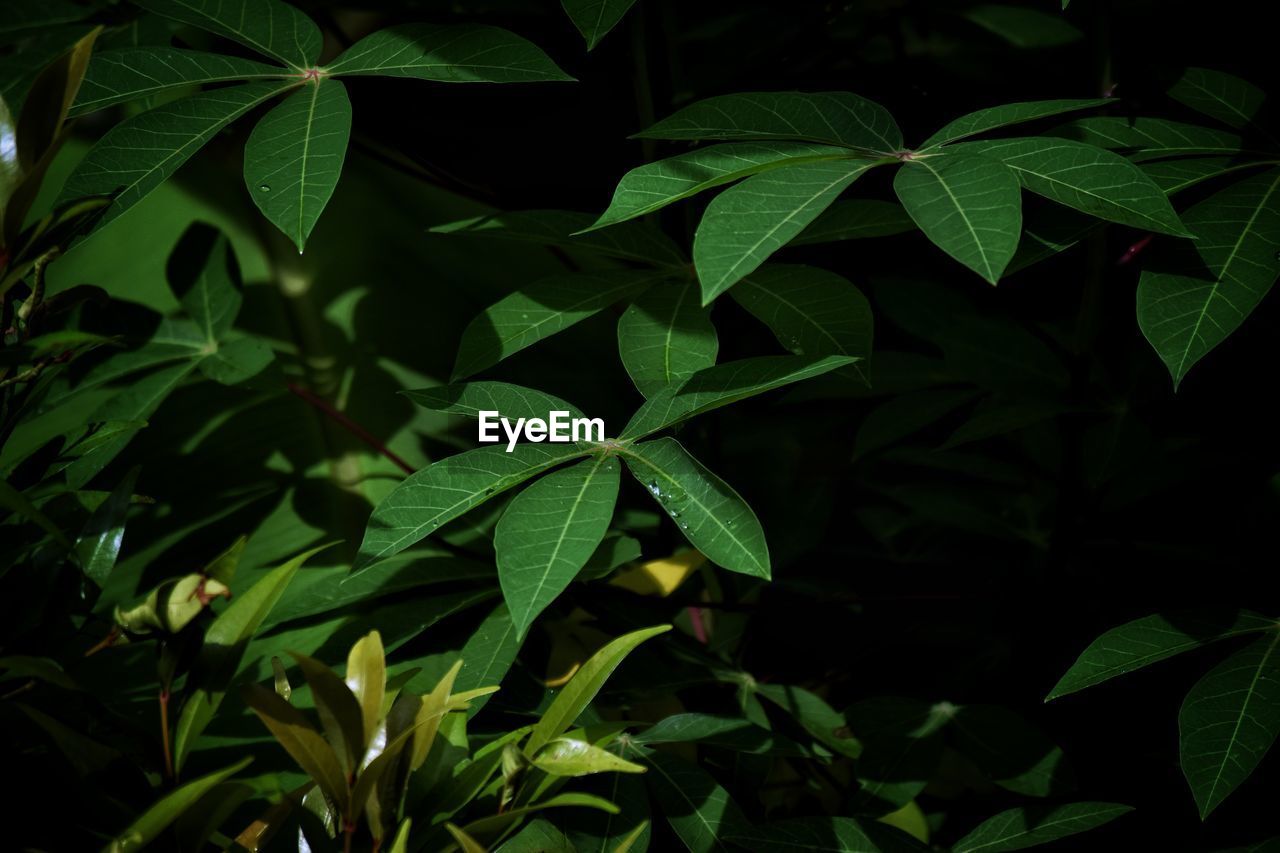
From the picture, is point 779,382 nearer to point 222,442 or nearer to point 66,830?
point 66,830

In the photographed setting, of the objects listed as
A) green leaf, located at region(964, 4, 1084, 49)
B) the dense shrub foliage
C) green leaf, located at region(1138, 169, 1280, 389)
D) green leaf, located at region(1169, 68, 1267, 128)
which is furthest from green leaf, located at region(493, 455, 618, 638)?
green leaf, located at region(964, 4, 1084, 49)

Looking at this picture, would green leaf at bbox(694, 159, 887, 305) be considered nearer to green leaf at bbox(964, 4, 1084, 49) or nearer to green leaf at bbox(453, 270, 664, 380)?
green leaf at bbox(453, 270, 664, 380)

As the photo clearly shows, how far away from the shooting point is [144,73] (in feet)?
2.23

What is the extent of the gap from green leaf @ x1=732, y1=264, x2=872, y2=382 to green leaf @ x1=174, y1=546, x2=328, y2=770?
1.18 feet

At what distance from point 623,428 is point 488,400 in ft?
0.86

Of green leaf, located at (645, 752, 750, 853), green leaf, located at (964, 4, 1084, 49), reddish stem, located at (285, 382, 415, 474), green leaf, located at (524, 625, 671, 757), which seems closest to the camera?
green leaf, located at (524, 625, 671, 757)

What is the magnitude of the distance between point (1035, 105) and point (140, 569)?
767 millimetres

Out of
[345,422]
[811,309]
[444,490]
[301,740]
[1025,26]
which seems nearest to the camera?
[301,740]

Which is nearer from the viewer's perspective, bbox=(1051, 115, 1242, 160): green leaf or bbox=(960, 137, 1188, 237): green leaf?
bbox=(960, 137, 1188, 237): green leaf

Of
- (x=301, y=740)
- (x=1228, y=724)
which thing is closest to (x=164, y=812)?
(x=301, y=740)

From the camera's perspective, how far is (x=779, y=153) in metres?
0.61

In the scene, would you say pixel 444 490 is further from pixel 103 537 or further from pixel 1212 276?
pixel 1212 276

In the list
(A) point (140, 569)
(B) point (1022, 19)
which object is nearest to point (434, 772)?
(A) point (140, 569)

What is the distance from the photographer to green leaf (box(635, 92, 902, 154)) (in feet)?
2.07
